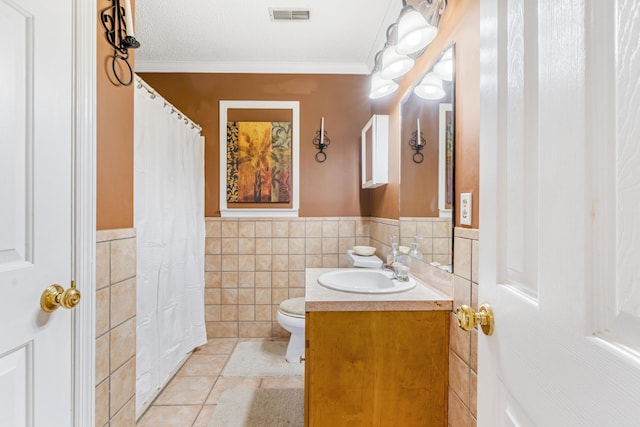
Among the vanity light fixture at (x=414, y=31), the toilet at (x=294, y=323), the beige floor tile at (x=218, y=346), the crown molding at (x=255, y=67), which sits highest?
the crown molding at (x=255, y=67)

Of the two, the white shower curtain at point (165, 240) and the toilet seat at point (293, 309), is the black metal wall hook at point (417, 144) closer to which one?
the toilet seat at point (293, 309)

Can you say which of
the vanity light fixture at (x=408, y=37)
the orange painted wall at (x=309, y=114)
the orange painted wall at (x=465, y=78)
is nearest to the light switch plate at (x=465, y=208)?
the orange painted wall at (x=465, y=78)

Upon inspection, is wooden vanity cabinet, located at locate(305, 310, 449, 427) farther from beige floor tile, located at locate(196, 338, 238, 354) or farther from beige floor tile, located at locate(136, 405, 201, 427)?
beige floor tile, located at locate(196, 338, 238, 354)

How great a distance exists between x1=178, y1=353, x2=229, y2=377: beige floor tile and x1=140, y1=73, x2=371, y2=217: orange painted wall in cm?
115

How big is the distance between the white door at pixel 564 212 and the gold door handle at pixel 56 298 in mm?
1057

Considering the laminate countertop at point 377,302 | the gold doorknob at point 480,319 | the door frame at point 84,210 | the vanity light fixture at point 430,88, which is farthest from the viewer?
the vanity light fixture at point 430,88

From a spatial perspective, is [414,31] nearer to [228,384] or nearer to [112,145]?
[112,145]

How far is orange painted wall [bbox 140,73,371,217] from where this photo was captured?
104 inches

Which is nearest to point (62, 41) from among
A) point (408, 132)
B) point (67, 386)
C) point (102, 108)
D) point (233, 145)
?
point (102, 108)

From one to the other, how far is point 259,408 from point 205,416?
0.30m

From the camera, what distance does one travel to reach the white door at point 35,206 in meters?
0.71

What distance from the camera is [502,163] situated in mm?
595

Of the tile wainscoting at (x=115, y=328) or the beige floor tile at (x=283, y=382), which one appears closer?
the tile wainscoting at (x=115, y=328)

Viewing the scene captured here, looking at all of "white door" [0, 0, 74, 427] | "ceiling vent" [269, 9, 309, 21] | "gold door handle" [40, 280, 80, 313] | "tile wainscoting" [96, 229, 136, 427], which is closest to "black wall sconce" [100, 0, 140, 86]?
"white door" [0, 0, 74, 427]
